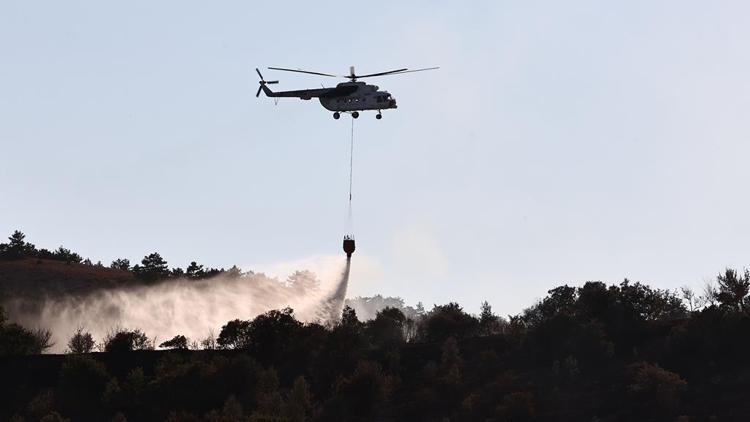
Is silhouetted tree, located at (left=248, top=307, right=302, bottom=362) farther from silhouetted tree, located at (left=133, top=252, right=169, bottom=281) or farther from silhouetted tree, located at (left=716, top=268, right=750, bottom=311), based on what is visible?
silhouetted tree, located at (left=133, top=252, right=169, bottom=281)

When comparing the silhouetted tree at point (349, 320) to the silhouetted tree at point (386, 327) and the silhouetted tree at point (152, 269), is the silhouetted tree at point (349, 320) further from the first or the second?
the silhouetted tree at point (152, 269)

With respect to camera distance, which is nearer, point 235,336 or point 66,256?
point 235,336

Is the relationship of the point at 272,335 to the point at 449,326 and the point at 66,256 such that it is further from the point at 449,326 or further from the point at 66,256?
the point at 66,256

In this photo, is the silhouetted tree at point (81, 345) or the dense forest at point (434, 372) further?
the silhouetted tree at point (81, 345)

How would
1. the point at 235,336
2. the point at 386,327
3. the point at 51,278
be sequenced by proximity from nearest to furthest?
the point at 235,336
the point at 386,327
the point at 51,278

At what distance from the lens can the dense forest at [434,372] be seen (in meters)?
73.9

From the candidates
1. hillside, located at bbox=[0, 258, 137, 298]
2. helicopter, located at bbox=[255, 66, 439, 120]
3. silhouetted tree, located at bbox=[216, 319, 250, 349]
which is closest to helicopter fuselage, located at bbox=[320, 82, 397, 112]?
helicopter, located at bbox=[255, 66, 439, 120]

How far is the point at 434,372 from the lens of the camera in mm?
83062

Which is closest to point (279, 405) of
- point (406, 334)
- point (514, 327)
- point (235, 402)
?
point (235, 402)

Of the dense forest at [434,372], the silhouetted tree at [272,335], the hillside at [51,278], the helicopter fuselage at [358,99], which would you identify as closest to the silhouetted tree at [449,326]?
the dense forest at [434,372]

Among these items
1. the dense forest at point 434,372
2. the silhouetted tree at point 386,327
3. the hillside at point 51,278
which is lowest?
the dense forest at point 434,372

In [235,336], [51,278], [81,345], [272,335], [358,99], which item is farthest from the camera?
[51,278]

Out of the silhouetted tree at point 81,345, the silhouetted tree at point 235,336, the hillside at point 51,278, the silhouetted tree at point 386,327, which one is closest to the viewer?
the silhouetted tree at point 235,336

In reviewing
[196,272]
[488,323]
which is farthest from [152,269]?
[488,323]
